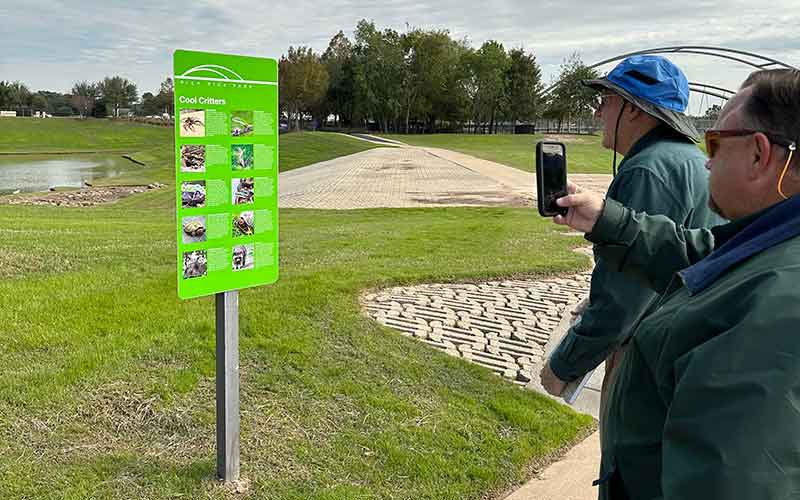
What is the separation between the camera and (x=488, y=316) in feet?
21.7

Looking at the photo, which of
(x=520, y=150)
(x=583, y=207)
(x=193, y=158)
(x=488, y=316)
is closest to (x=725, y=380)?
(x=583, y=207)

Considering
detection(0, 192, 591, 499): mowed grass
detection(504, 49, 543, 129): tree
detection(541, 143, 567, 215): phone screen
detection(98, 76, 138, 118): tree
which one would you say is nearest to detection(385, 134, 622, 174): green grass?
detection(504, 49, 543, 129): tree

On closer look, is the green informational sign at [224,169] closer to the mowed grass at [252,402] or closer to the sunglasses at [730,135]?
the mowed grass at [252,402]

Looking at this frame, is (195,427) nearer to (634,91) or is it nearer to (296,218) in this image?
(634,91)

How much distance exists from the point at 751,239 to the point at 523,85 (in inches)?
3271

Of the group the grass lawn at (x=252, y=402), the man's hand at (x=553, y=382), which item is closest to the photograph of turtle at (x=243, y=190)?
the grass lawn at (x=252, y=402)

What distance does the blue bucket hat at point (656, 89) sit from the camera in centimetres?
257

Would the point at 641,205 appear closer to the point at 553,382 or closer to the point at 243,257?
the point at 553,382

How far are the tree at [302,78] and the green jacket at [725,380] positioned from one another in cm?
7794

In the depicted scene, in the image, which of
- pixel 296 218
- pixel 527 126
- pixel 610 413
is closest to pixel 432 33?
pixel 527 126

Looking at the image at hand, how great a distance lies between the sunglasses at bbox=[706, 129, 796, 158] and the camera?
1312mm

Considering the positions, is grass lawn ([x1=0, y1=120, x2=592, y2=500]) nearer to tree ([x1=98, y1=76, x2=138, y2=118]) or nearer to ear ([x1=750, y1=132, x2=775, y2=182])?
ear ([x1=750, y1=132, x2=775, y2=182])

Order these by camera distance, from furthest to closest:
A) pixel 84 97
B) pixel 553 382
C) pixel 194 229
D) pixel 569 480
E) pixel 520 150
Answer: pixel 84 97
pixel 520 150
pixel 569 480
pixel 194 229
pixel 553 382

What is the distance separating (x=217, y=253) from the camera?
3.29 m
